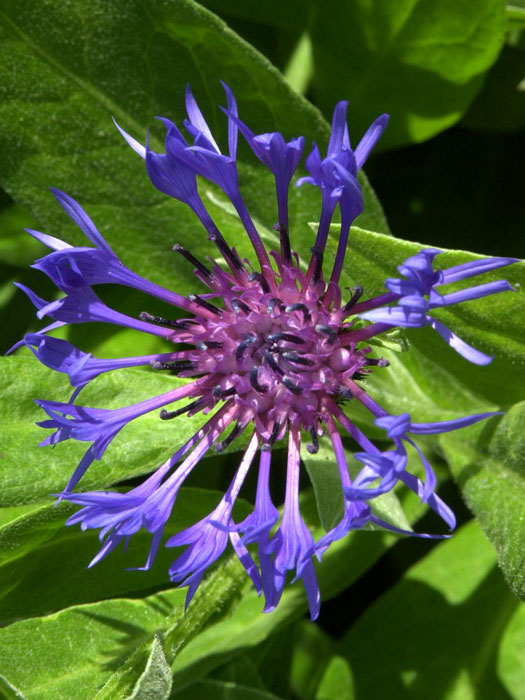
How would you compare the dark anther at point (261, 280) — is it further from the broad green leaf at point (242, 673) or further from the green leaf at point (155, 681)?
the broad green leaf at point (242, 673)

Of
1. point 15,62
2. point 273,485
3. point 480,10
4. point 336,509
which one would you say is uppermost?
point 15,62

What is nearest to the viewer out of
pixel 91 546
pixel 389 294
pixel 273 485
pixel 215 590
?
pixel 389 294

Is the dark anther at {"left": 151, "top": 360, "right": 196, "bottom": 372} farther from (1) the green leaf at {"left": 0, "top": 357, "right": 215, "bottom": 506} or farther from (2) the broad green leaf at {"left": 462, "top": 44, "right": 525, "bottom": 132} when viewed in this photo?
(2) the broad green leaf at {"left": 462, "top": 44, "right": 525, "bottom": 132}

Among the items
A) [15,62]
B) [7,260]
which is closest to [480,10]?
[15,62]

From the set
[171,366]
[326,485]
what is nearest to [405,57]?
[171,366]

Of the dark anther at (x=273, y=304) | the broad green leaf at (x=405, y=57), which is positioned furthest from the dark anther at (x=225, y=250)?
the broad green leaf at (x=405, y=57)

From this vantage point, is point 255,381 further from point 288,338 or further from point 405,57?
point 405,57

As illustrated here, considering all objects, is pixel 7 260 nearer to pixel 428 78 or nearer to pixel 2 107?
pixel 2 107
